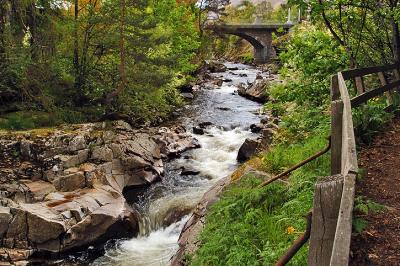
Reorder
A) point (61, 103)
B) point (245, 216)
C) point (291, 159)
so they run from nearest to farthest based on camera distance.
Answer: point (245, 216) < point (291, 159) < point (61, 103)

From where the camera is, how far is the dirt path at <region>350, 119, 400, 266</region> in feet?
13.3

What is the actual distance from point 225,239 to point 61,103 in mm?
12647

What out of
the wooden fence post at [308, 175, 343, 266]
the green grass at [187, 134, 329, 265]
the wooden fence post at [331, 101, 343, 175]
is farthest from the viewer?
the green grass at [187, 134, 329, 265]

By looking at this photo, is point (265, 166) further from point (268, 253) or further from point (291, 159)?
point (268, 253)

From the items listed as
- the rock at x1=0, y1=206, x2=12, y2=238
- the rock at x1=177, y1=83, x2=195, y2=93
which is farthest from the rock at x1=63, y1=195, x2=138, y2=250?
the rock at x1=177, y1=83, x2=195, y2=93

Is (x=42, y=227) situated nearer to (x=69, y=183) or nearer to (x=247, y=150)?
(x=69, y=183)

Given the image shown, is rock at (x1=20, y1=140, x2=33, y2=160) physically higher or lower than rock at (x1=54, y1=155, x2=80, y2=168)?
higher

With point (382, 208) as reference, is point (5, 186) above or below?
below

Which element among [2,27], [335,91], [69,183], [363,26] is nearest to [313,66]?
[363,26]

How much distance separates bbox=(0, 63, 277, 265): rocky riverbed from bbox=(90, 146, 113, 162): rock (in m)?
0.04

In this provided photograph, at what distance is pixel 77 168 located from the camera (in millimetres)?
12891

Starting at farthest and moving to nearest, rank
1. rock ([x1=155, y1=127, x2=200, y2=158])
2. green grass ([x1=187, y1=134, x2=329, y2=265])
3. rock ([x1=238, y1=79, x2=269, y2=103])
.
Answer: rock ([x1=238, y1=79, x2=269, y2=103]) < rock ([x1=155, y1=127, x2=200, y2=158]) < green grass ([x1=187, y1=134, x2=329, y2=265])

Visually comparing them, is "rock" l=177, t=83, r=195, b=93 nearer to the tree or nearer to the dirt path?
the tree

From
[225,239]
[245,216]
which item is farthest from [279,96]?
[225,239]
